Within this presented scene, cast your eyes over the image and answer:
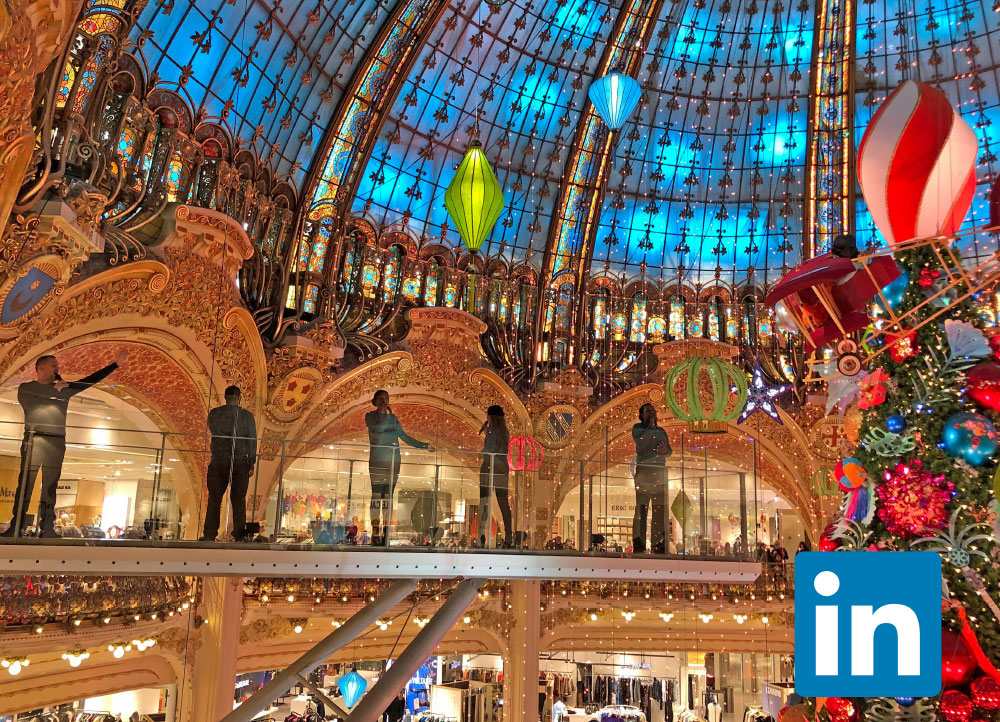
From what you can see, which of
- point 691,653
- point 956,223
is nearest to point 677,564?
point 956,223

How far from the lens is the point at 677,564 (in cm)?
985

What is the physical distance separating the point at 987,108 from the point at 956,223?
14.2 meters

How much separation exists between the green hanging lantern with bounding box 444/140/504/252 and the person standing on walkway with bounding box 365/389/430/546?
2.27 m

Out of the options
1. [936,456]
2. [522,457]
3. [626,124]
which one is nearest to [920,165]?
[936,456]

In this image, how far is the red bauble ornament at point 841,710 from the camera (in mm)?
6066

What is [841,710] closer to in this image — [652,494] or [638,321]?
[652,494]

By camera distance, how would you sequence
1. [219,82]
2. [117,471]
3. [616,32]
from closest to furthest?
Result: [117,471], [219,82], [616,32]

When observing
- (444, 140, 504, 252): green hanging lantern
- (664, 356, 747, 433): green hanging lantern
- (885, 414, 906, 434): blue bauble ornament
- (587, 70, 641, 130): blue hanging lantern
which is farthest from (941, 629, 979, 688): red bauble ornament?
(587, 70, 641, 130): blue hanging lantern

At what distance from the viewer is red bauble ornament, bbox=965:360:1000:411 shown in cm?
602

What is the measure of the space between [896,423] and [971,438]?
1.59ft

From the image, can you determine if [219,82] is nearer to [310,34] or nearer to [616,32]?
[310,34]

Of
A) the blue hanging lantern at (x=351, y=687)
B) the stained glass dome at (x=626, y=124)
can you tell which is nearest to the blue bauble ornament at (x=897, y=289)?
the stained glass dome at (x=626, y=124)

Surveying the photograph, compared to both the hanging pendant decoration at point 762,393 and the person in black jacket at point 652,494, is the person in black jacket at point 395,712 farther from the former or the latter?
the person in black jacket at point 652,494

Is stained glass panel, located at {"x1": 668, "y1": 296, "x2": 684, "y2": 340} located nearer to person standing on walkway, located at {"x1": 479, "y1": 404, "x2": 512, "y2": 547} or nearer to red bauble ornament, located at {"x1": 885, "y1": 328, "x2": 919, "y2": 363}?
person standing on walkway, located at {"x1": 479, "y1": 404, "x2": 512, "y2": 547}
